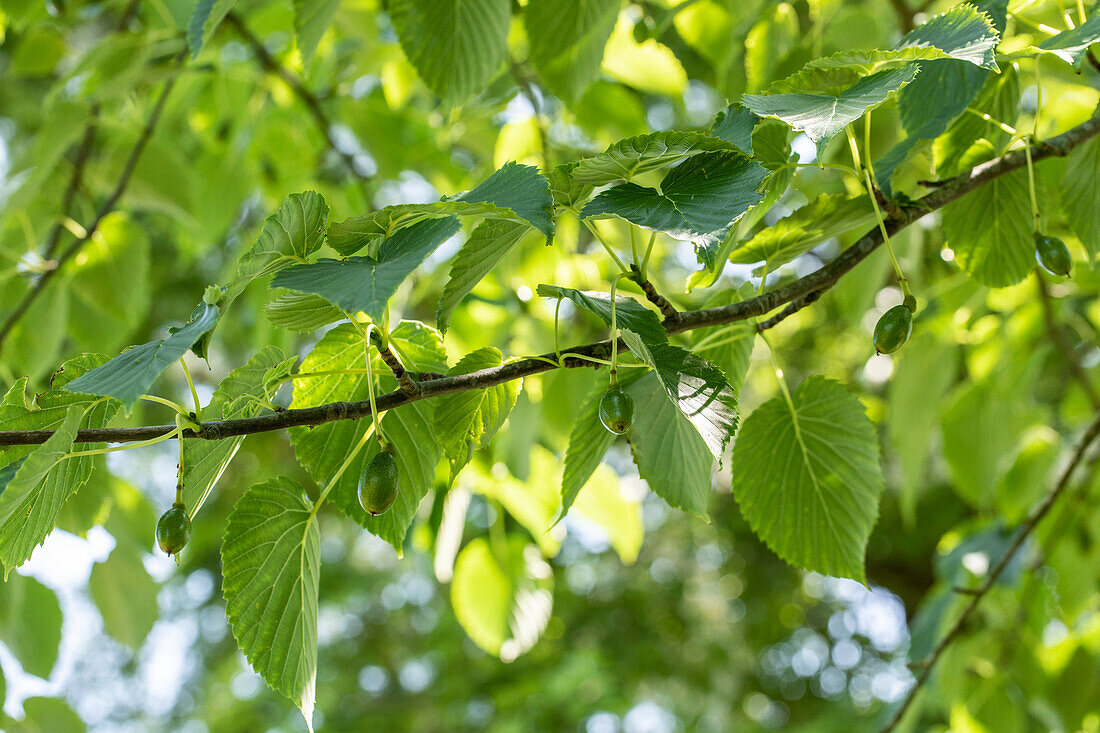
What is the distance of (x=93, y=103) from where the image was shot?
1339 mm

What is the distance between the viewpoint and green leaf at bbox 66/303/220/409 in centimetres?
37

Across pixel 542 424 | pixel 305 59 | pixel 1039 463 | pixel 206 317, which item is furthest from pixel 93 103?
pixel 1039 463

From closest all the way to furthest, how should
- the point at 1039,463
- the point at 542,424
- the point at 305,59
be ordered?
the point at 305,59, the point at 542,424, the point at 1039,463

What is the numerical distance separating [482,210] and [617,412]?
15 centimetres

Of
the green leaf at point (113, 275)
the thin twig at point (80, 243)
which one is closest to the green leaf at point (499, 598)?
the green leaf at point (113, 275)

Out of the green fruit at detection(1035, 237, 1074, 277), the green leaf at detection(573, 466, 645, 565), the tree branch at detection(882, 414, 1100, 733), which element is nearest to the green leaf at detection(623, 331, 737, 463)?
the green fruit at detection(1035, 237, 1074, 277)

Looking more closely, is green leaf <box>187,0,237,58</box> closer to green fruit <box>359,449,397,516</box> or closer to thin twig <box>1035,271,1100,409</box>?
green fruit <box>359,449,397,516</box>

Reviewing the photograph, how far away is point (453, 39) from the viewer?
836 mm

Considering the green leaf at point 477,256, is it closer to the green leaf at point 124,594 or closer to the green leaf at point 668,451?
the green leaf at point 668,451

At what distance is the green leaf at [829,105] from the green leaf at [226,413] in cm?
34

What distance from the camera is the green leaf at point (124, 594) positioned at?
51.6 inches

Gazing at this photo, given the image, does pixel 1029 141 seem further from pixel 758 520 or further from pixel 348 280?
pixel 348 280

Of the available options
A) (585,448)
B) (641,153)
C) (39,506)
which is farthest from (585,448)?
(39,506)

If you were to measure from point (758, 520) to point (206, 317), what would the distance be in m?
0.47
